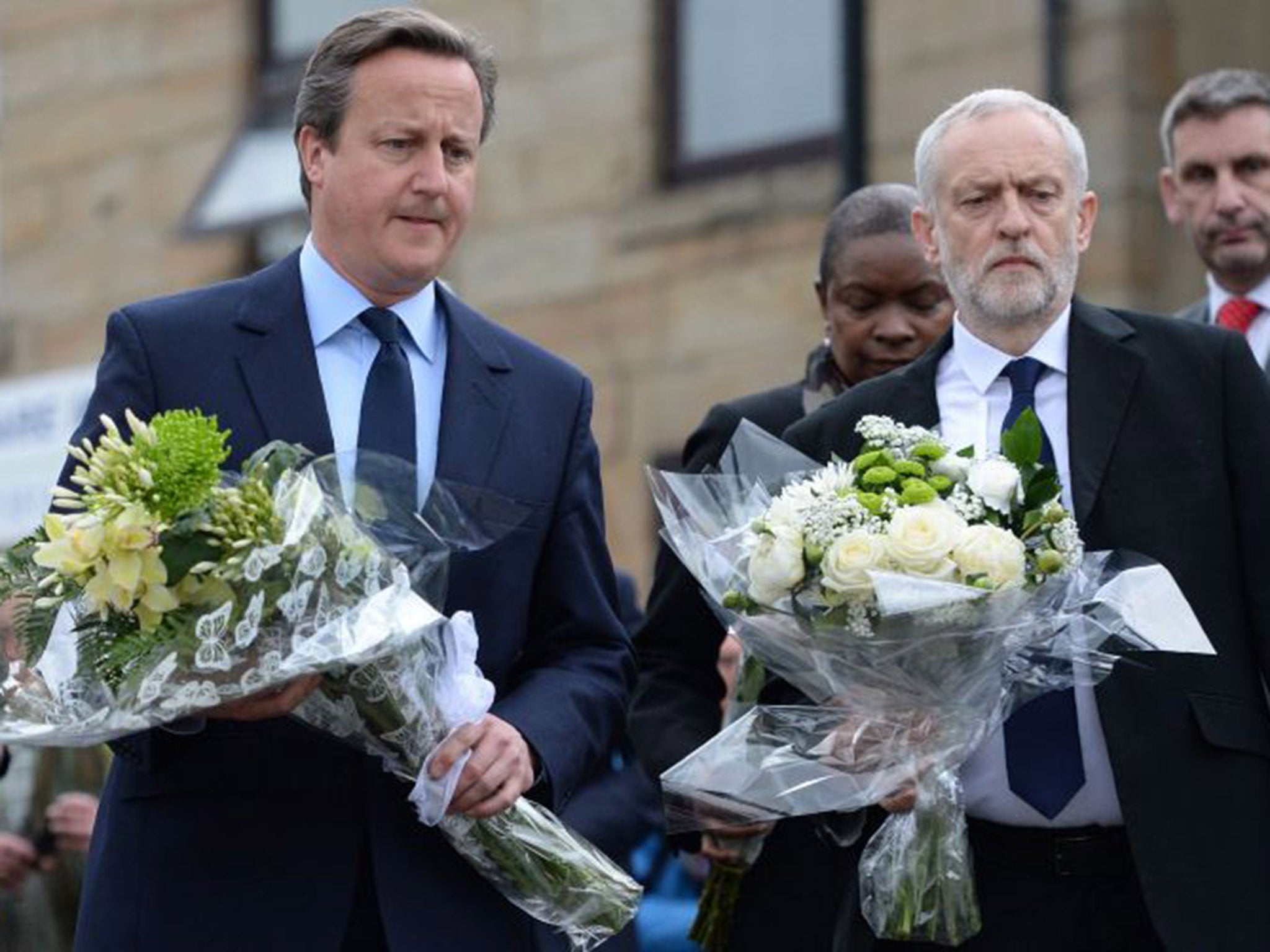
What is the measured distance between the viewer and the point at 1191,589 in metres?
5.66

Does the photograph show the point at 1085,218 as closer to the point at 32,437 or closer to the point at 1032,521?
the point at 1032,521

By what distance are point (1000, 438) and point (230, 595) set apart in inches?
57.7

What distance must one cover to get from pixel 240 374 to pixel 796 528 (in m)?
1.00

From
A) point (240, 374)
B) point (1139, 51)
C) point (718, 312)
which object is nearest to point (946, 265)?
point (240, 374)

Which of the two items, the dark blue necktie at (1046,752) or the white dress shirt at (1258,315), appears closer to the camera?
the dark blue necktie at (1046,752)

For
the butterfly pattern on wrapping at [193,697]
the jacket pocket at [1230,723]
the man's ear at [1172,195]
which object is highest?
the man's ear at [1172,195]

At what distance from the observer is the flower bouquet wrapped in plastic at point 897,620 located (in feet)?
17.4

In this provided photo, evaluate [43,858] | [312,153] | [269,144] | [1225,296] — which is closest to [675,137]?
[269,144]

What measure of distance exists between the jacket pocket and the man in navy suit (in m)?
1.02

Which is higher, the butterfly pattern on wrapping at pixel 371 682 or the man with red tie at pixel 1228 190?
the man with red tie at pixel 1228 190

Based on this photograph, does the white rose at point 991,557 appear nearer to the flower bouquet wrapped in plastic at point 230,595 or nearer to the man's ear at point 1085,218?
the flower bouquet wrapped in plastic at point 230,595

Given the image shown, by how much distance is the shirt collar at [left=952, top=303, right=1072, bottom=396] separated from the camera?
5.94 metres

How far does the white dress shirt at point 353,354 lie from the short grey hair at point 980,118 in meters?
1.00

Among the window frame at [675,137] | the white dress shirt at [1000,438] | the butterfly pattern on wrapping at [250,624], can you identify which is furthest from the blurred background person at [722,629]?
the window frame at [675,137]
